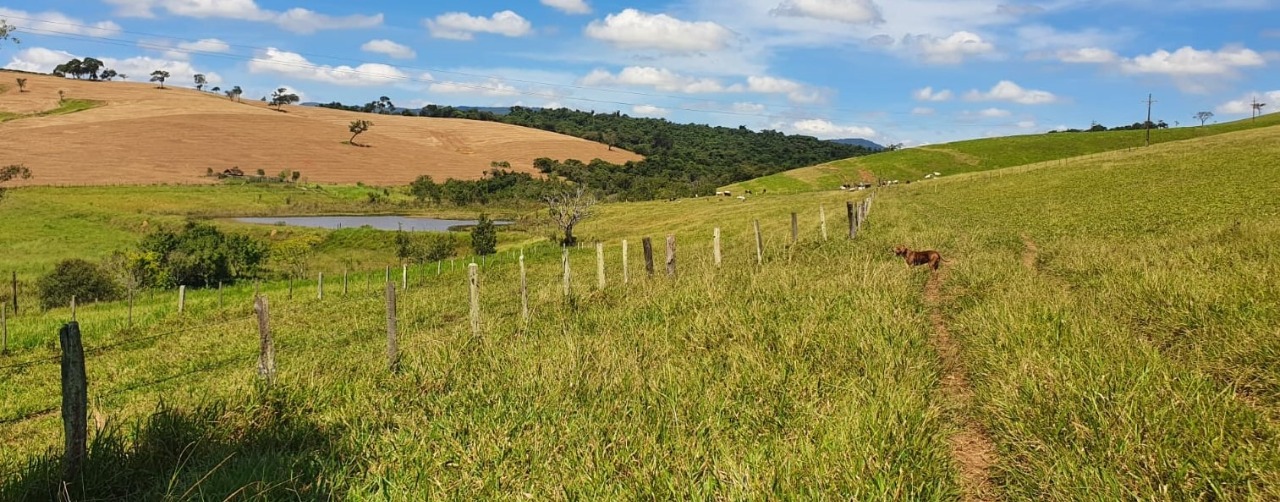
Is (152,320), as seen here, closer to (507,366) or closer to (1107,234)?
(507,366)

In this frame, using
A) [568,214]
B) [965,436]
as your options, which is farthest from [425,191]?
[965,436]

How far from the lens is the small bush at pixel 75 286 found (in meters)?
29.1

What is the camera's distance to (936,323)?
879 centimetres

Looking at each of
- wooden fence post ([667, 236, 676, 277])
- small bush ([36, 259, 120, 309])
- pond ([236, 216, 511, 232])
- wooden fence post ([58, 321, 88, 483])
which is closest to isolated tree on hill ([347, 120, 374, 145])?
pond ([236, 216, 511, 232])

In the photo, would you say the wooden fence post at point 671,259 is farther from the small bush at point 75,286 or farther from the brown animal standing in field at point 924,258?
the small bush at point 75,286

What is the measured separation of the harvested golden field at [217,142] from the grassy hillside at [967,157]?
6195cm

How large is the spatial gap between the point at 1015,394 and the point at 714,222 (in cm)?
4613

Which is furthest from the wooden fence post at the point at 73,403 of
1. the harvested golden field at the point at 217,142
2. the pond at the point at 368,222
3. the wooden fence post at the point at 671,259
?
the harvested golden field at the point at 217,142

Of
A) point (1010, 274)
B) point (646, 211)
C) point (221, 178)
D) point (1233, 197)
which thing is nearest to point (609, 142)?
point (221, 178)

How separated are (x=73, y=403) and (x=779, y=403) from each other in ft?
17.3

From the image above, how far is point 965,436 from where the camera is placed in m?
5.09

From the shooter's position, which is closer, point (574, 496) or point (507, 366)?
point (574, 496)

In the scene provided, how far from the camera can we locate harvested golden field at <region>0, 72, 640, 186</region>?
103 meters

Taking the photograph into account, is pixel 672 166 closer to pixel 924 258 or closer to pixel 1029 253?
pixel 1029 253
